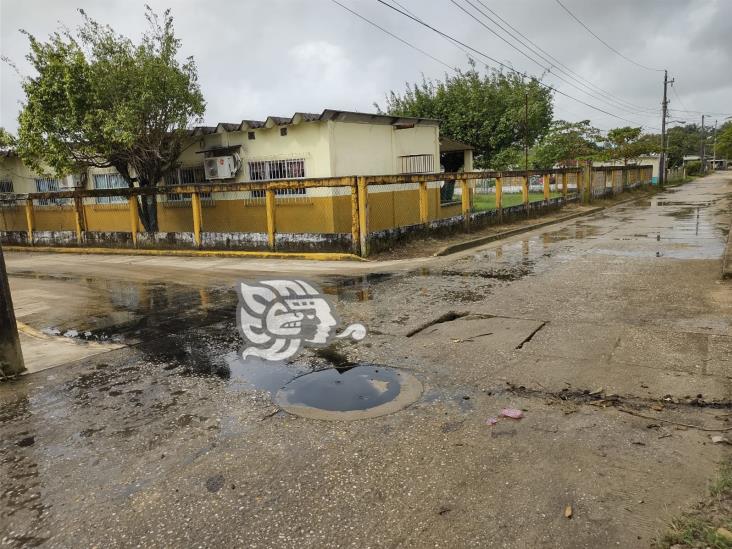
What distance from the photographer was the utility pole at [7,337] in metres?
5.13

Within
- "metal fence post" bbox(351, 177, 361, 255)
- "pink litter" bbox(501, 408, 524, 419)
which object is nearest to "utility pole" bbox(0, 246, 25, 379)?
"pink litter" bbox(501, 408, 524, 419)

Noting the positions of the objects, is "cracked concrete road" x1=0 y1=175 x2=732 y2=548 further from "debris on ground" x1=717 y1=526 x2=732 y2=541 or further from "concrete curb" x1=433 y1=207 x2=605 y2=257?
"concrete curb" x1=433 y1=207 x2=605 y2=257

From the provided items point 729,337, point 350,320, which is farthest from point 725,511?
point 350,320

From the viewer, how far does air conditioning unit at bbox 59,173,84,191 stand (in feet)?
69.0

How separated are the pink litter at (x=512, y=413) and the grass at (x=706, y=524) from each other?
1230 millimetres

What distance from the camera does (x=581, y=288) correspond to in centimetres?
805

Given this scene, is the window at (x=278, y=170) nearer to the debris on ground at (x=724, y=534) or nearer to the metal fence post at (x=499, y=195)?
the metal fence post at (x=499, y=195)

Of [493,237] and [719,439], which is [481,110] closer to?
[493,237]

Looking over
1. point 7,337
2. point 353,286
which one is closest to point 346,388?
point 7,337

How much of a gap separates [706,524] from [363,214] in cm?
992

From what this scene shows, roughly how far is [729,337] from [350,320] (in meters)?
4.10

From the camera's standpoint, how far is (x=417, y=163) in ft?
60.0

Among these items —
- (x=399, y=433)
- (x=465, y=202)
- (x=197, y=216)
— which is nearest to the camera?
(x=399, y=433)

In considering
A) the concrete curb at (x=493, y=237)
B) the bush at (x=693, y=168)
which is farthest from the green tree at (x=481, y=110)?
the bush at (x=693, y=168)
